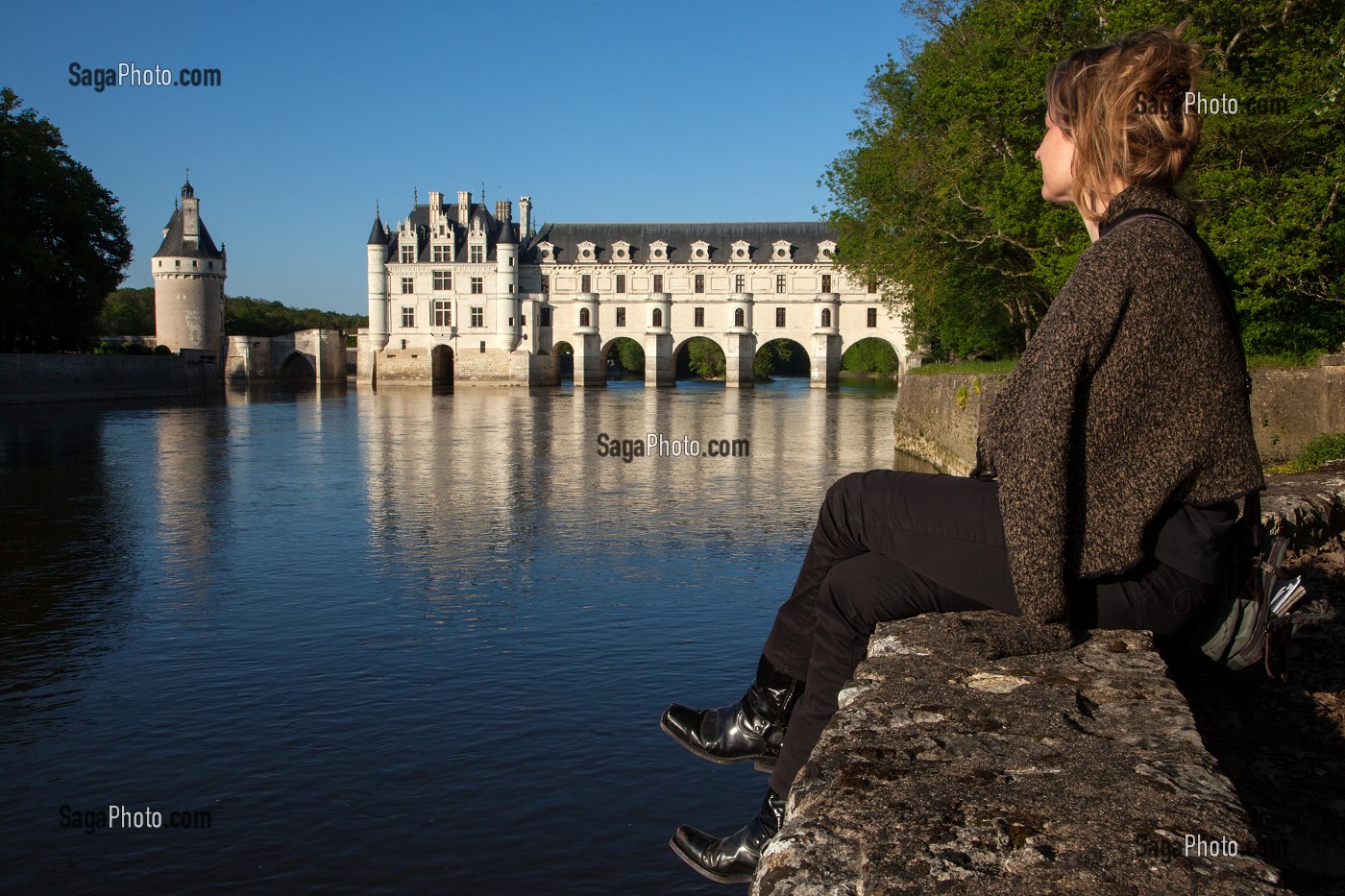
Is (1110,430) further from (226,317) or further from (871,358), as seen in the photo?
(226,317)

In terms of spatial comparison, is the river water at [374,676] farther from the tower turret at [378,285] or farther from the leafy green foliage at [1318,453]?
→ the tower turret at [378,285]

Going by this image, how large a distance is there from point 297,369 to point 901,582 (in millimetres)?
91976

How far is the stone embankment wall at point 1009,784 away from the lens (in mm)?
1915

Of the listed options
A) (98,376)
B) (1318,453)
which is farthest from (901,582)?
(98,376)

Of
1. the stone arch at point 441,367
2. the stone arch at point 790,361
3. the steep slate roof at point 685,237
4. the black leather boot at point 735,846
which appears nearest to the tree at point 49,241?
the stone arch at point 441,367

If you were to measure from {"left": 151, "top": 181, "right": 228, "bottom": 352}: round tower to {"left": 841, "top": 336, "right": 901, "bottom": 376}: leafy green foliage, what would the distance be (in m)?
49.2

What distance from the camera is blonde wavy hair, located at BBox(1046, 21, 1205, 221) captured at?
2725 millimetres

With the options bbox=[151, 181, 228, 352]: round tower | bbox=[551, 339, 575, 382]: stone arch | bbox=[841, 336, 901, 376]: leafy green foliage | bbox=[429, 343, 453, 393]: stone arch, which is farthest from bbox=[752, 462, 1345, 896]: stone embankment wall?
bbox=[841, 336, 901, 376]: leafy green foliage

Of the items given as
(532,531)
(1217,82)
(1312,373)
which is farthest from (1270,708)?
(1217,82)

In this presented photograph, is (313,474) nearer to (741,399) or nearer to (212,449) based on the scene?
(212,449)

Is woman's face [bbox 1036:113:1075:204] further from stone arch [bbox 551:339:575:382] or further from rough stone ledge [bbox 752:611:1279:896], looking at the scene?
stone arch [bbox 551:339:575:382]

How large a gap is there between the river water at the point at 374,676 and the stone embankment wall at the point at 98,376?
3049 cm

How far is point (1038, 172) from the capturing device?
20.0m

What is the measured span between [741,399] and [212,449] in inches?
1338
